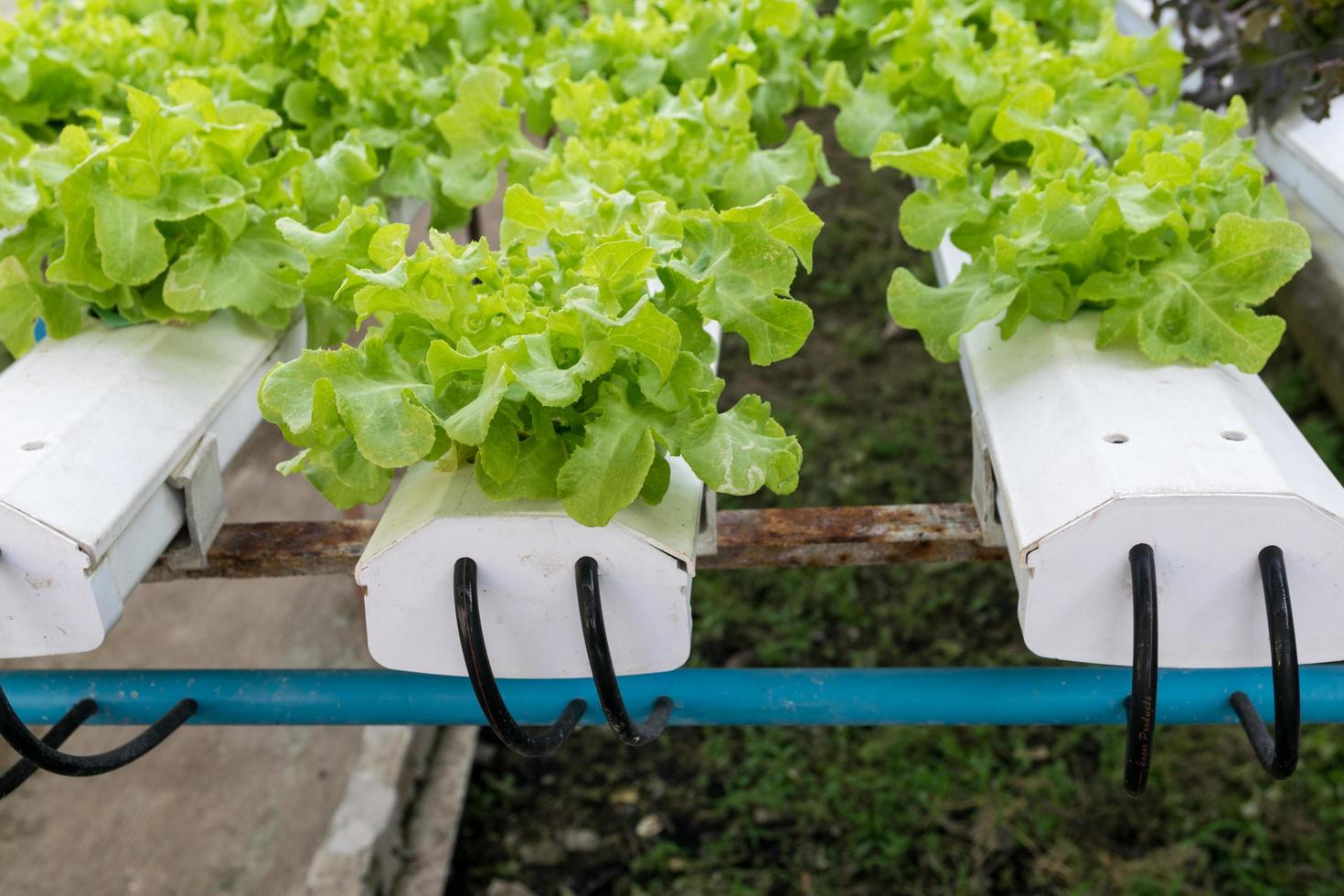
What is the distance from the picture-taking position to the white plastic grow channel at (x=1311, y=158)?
167 cm

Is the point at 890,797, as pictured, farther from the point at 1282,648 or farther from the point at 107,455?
the point at 107,455

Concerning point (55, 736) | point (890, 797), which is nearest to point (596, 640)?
point (55, 736)

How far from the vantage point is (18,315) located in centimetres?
123

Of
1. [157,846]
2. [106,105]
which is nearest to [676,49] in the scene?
[106,105]

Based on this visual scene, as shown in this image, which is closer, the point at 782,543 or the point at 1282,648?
the point at 1282,648

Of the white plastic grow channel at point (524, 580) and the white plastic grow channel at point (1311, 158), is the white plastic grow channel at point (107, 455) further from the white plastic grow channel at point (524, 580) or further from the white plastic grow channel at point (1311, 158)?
the white plastic grow channel at point (1311, 158)

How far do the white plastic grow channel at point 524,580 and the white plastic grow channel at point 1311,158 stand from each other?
3.76 feet

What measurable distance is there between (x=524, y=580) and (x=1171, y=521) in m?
0.46

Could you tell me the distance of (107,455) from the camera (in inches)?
40.6

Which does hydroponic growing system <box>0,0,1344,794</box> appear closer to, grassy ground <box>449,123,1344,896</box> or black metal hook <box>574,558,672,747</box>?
black metal hook <box>574,558,672,747</box>

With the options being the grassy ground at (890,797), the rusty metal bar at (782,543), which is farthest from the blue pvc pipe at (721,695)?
the grassy ground at (890,797)

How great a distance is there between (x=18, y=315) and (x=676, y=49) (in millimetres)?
856

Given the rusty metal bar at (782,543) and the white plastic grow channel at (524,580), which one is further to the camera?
the rusty metal bar at (782,543)

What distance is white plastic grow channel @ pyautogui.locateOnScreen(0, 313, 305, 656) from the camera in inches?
37.4
